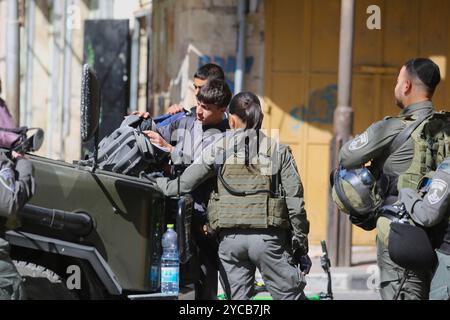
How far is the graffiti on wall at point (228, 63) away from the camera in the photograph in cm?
1221

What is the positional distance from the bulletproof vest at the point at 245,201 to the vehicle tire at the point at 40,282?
1013mm

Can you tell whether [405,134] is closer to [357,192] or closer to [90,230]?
[357,192]

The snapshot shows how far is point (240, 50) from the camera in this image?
1215 cm

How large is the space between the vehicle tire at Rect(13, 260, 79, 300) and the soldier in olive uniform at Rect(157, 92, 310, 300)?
884mm

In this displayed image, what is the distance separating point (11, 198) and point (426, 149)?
7.22 feet

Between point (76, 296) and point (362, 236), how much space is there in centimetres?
694

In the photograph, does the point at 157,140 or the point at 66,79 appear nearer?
the point at 157,140

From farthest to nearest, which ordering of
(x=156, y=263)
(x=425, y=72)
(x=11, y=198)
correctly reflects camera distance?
(x=156, y=263) < (x=425, y=72) < (x=11, y=198)

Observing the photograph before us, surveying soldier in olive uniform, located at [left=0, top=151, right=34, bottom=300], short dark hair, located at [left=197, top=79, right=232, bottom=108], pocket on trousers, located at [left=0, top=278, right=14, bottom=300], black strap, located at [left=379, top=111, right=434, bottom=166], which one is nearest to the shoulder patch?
black strap, located at [left=379, top=111, right=434, bottom=166]

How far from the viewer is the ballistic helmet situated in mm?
5559

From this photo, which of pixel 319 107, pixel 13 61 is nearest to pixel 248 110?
pixel 319 107

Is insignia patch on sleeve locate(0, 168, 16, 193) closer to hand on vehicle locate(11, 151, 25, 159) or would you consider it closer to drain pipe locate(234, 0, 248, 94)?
hand on vehicle locate(11, 151, 25, 159)
